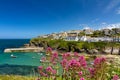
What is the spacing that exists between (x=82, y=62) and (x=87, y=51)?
280 ft

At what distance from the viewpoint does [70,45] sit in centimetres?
9900

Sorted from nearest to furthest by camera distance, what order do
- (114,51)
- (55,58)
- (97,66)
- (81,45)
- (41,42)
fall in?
(97,66)
(55,58)
(114,51)
(81,45)
(41,42)

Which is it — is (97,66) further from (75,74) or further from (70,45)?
(70,45)

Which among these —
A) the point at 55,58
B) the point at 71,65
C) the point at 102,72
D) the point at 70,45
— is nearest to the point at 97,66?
the point at 102,72

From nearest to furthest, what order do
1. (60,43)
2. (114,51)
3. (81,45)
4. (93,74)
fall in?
(93,74) → (114,51) → (81,45) → (60,43)

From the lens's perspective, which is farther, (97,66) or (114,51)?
(114,51)

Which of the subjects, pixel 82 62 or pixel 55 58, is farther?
pixel 55 58

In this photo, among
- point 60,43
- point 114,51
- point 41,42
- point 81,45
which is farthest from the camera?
point 41,42

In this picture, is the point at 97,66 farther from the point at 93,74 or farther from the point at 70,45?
the point at 70,45

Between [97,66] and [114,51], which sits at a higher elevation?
[97,66]

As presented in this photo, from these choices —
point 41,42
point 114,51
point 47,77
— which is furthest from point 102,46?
point 47,77

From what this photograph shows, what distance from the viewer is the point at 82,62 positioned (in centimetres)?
547

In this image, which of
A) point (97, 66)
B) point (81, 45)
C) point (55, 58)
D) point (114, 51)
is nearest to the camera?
point (97, 66)

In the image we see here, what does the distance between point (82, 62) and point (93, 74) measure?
1.48 feet
